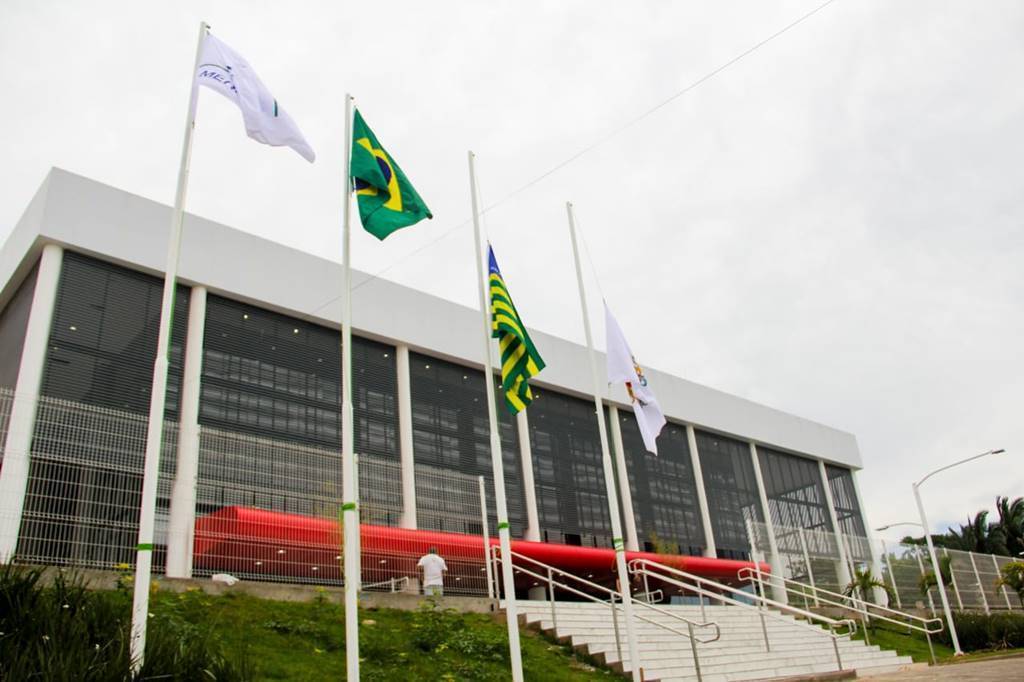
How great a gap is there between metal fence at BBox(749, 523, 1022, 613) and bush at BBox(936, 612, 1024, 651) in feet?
15.6

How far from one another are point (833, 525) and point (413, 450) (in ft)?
85.8

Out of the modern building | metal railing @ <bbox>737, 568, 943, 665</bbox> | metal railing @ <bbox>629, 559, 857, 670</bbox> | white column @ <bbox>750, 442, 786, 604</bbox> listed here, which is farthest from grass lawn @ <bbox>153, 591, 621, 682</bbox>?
white column @ <bbox>750, 442, 786, 604</bbox>

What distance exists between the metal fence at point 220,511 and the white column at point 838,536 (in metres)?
19.8

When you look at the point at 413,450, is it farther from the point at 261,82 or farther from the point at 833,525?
the point at 833,525

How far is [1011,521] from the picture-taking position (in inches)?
2158

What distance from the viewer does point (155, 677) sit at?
7012mm

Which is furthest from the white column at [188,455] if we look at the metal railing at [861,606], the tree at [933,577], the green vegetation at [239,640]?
the tree at [933,577]

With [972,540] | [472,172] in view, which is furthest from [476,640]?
[972,540]

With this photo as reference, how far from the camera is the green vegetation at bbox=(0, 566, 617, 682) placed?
708 cm

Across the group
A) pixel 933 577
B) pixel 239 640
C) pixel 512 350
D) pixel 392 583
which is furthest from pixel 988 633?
pixel 239 640

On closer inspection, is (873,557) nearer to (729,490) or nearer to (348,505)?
(729,490)

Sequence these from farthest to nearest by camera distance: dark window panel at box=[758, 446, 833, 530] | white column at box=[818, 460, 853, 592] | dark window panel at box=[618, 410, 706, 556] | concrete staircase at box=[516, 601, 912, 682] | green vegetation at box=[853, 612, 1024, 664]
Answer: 1. dark window panel at box=[758, 446, 833, 530]
2. white column at box=[818, 460, 853, 592]
3. dark window panel at box=[618, 410, 706, 556]
4. green vegetation at box=[853, 612, 1024, 664]
5. concrete staircase at box=[516, 601, 912, 682]

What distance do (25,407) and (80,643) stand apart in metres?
7.61

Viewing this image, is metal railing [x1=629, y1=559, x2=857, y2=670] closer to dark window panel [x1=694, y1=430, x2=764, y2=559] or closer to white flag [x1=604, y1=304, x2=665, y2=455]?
white flag [x1=604, y1=304, x2=665, y2=455]
